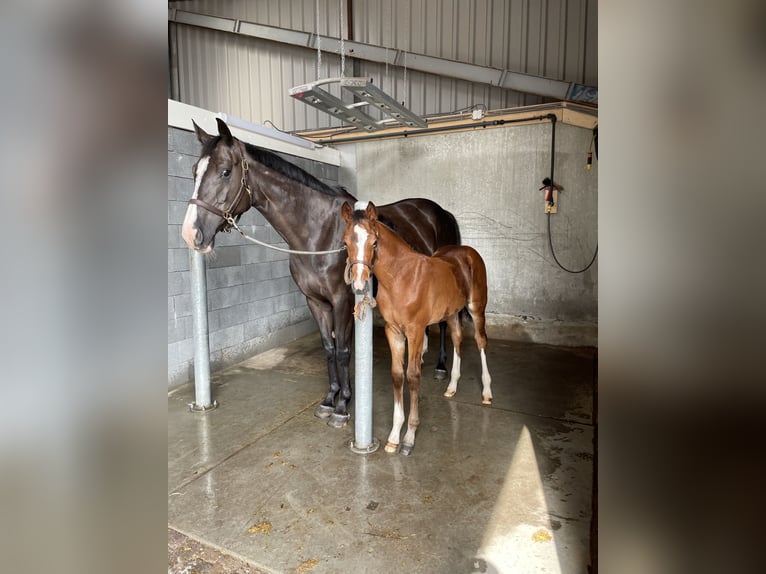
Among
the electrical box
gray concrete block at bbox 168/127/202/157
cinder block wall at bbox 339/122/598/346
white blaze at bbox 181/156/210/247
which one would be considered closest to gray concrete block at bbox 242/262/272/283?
gray concrete block at bbox 168/127/202/157

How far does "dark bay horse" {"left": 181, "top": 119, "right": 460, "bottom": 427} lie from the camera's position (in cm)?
241

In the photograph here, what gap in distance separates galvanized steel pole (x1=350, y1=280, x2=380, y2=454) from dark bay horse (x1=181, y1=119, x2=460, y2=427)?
376mm

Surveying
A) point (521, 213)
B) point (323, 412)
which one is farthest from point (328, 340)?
point (521, 213)

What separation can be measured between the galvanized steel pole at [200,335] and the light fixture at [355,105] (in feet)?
4.42

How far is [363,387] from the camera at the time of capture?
2393mm

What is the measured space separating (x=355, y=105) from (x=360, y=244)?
1765 millimetres

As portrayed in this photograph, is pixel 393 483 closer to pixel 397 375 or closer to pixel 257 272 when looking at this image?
pixel 397 375

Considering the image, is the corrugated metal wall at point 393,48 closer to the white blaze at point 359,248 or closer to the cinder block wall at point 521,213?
the cinder block wall at point 521,213

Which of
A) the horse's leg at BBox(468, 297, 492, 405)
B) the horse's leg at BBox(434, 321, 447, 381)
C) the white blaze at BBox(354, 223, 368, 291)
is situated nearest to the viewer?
the white blaze at BBox(354, 223, 368, 291)

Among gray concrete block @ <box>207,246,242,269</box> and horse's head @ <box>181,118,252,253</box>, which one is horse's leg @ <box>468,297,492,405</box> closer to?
horse's head @ <box>181,118,252,253</box>
